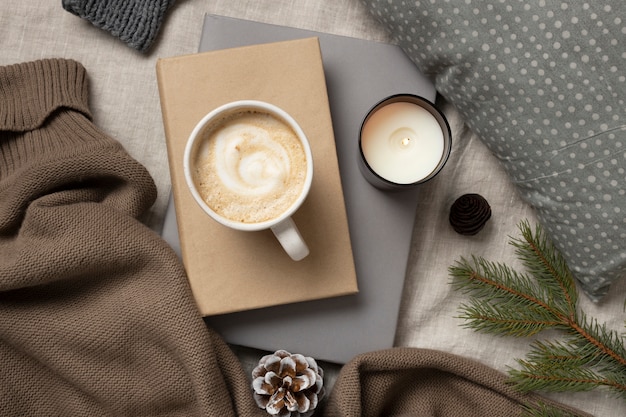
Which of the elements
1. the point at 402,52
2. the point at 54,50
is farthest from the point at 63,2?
the point at 402,52

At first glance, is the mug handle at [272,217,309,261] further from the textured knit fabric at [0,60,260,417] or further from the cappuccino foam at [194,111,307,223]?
the textured knit fabric at [0,60,260,417]

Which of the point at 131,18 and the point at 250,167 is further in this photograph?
the point at 131,18

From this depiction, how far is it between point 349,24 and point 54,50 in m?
0.42

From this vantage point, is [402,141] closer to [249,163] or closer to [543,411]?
[249,163]

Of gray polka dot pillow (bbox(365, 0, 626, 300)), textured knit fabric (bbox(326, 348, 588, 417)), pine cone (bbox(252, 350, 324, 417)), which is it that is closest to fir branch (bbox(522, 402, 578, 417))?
textured knit fabric (bbox(326, 348, 588, 417))

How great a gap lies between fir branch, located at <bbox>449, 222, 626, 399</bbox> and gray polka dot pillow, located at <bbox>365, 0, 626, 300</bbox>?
0.04 metres

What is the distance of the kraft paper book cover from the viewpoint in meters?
0.72

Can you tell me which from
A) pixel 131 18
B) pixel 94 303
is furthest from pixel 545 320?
pixel 131 18

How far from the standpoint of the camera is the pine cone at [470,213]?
754 mm

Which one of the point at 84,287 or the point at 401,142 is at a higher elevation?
the point at 401,142

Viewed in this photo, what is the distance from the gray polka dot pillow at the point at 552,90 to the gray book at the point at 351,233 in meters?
0.07

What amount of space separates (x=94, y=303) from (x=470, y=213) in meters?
0.50

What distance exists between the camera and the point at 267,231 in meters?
0.72

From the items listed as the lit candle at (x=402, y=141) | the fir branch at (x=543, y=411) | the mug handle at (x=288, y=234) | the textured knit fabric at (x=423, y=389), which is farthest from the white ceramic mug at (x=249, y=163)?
the fir branch at (x=543, y=411)
